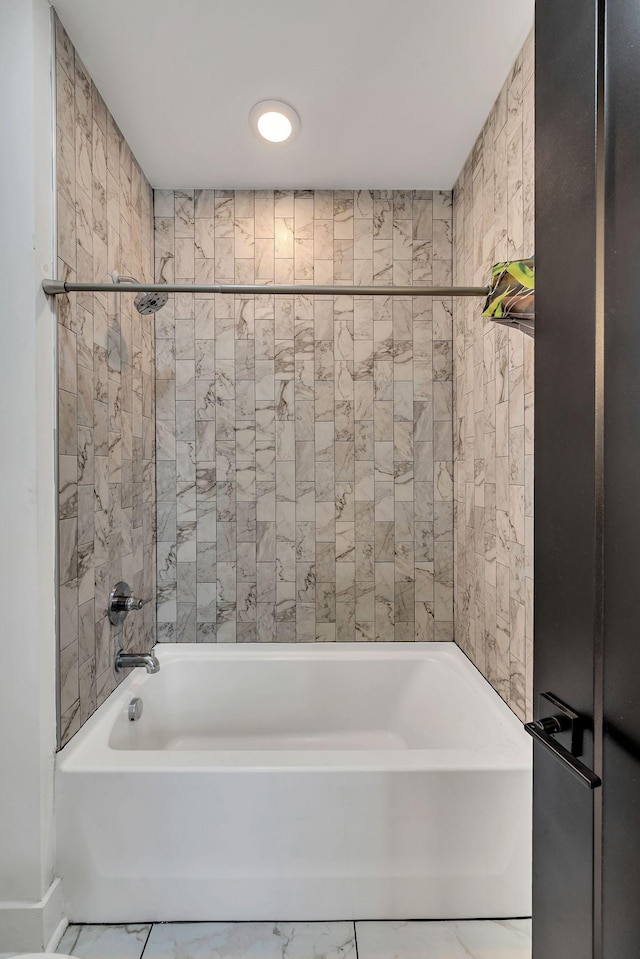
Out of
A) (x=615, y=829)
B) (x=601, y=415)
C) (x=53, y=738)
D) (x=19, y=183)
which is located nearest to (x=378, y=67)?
(x=19, y=183)

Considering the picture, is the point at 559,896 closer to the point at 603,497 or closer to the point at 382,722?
the point at 603,497

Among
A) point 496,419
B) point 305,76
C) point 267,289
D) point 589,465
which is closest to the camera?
point 589,465

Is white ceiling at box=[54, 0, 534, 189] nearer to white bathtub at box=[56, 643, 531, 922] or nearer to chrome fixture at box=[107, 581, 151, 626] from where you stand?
chrome fixture at box=[107, 581, 151, 626]

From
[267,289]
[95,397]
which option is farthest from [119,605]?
[267,289]

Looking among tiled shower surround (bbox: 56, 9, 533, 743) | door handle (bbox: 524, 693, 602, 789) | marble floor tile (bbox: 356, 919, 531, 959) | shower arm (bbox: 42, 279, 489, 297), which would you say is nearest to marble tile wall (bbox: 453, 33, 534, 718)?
tiled shower surround (bbox: 56, 9, 533, 743)

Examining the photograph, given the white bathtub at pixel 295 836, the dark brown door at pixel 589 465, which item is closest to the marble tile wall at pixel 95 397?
the white bathtub at pixel 295 836

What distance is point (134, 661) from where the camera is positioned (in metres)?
1.86

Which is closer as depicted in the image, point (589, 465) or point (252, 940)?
point (589, 465)

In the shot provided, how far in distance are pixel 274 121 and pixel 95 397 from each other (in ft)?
3.69

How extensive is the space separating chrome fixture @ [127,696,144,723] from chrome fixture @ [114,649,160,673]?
4.4 inches

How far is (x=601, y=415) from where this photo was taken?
2.03 ft

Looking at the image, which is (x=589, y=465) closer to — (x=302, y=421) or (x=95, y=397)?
(x=95, y=397)

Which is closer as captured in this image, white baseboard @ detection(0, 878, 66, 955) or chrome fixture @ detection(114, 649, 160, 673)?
white baseboard @ detection(0, 878, 66, 955)

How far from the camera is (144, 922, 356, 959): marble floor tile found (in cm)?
133
